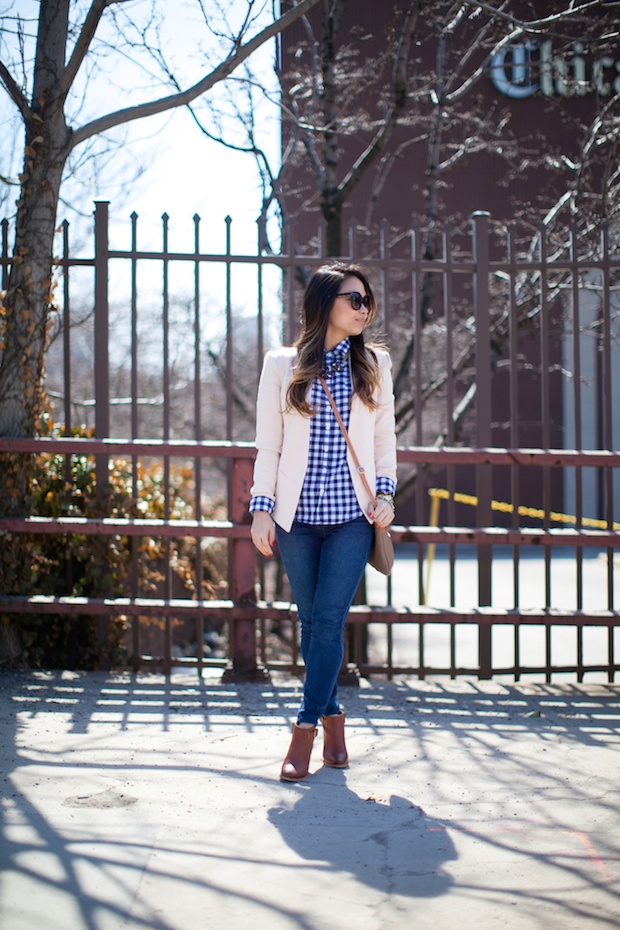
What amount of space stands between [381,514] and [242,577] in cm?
165

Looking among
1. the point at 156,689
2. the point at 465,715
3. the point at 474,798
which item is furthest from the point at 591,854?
the point at 156,689

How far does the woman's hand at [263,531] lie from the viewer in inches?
131

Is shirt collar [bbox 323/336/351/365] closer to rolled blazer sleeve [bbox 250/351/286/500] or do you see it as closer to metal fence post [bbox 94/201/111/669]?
rolled blazer sleeve [bbox 250/351/286/500]

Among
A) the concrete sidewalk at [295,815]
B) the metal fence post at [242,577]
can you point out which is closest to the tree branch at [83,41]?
the metal fence post at [242,577]

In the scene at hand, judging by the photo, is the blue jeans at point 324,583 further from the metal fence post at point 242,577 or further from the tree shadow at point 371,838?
the metal fence post at point 242,577

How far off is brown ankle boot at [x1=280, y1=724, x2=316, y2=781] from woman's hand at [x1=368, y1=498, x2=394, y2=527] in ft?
2.61

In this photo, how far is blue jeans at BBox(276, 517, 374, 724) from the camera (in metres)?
3.31

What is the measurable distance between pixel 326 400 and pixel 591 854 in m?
1.76

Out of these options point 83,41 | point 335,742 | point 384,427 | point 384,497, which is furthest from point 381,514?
point 83,41

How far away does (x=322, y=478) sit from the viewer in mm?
3379

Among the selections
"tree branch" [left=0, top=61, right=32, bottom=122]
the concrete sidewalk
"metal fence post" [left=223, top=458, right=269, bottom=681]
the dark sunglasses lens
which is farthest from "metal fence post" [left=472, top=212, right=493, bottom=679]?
"tree branch" [left=0, top=61, right=32, bottom=122]

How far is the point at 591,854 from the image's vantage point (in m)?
2.74

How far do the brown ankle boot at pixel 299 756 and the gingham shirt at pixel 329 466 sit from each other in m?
0.77

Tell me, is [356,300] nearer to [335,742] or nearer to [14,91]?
[335,742]
